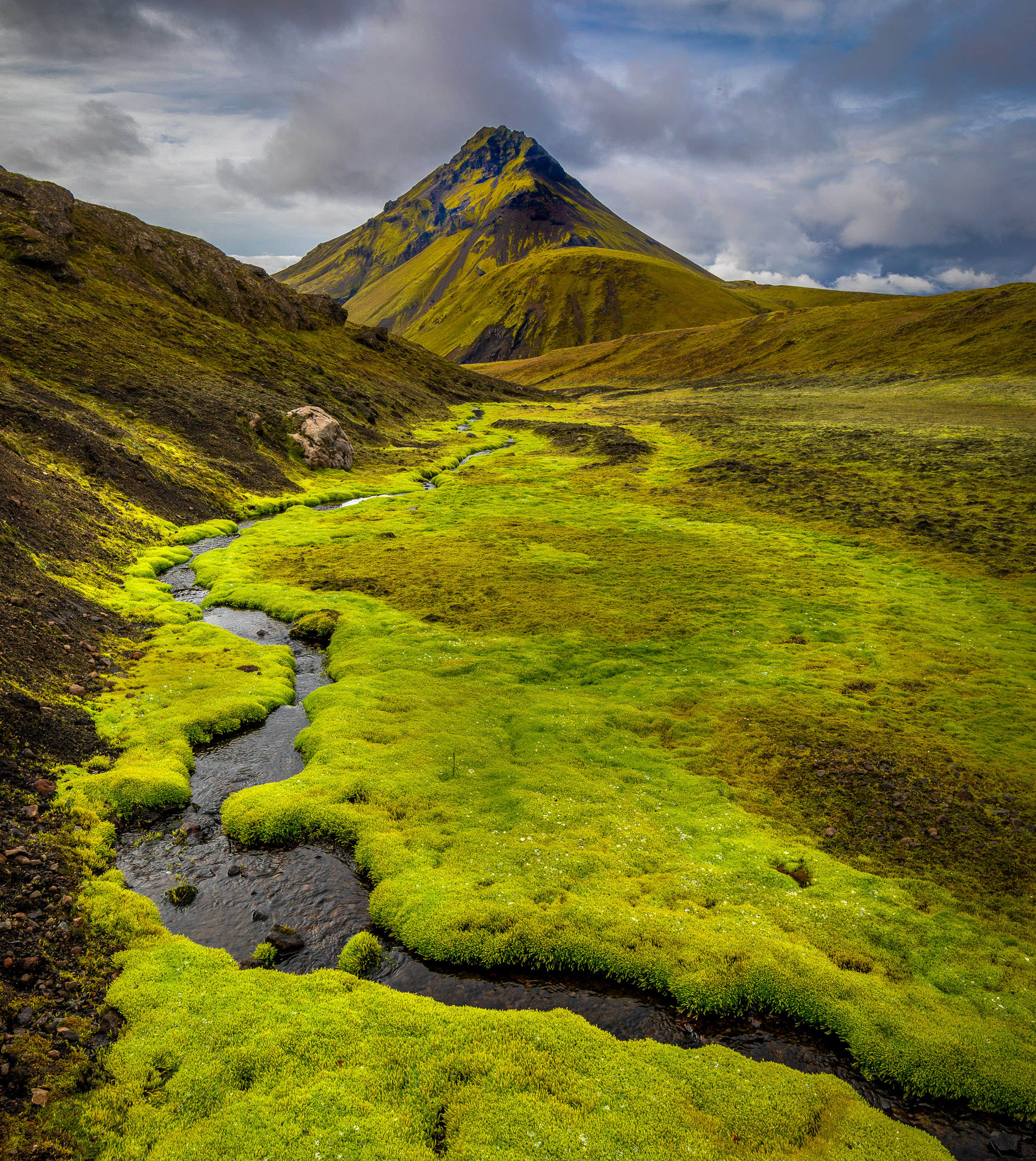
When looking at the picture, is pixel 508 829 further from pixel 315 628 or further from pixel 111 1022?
pixel 315 628

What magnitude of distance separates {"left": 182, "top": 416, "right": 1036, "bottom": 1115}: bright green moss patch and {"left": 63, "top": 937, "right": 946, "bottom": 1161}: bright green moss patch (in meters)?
1.99

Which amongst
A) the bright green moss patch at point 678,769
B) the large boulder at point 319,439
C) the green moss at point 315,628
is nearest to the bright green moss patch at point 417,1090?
the bright green moss patch at point 678,769

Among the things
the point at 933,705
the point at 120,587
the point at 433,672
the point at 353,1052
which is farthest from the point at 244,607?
the point at 933,705

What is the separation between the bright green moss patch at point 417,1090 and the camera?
37.1 ft

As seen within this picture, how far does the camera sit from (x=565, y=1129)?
11523 millimetres

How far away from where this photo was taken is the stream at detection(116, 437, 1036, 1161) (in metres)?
12.8

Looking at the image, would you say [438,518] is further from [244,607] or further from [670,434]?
[670,434]

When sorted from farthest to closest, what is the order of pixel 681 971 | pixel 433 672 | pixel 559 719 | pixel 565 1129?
pixel 433 672 → pixel 559 719 → pixel 681 971 → pixel 565 1129

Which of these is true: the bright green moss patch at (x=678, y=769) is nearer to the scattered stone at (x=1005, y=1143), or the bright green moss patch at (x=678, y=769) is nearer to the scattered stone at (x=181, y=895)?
the scattered stone at (x=1005, y=1143)

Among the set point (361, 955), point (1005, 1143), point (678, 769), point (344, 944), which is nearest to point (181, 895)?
point (344, 944)

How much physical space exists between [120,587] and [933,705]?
144 ft

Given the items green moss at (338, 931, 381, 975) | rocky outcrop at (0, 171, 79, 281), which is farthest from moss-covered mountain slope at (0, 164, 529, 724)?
green moss at (338, 931, 381, 975)

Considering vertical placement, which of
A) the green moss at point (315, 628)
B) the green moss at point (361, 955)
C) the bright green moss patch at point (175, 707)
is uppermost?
the green moss at point (315, 628)

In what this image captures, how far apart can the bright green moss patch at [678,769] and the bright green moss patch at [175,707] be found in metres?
2.66
